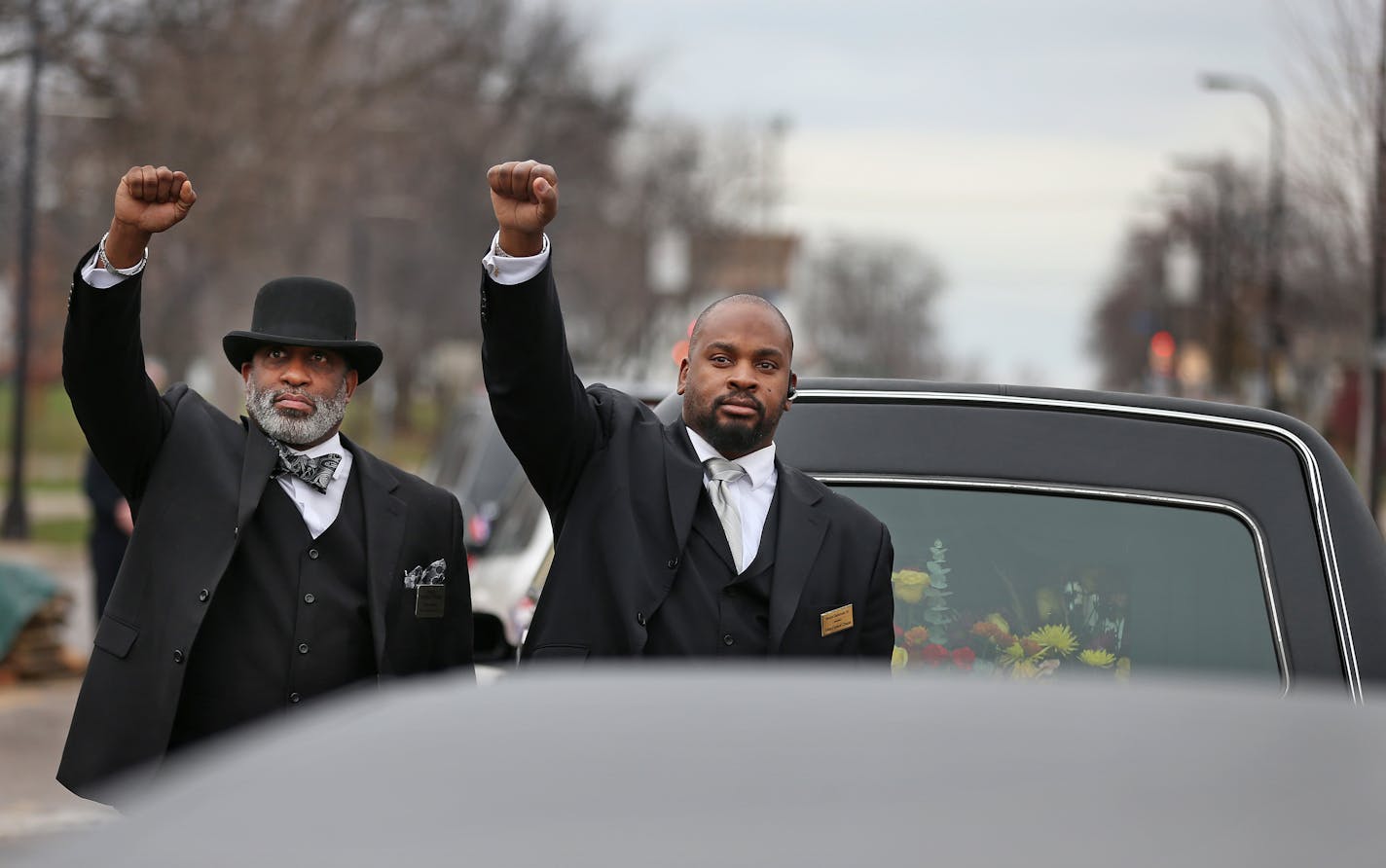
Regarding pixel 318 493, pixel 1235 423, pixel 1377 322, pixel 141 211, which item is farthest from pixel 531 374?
pixel 1377 322

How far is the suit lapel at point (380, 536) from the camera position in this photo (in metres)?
4.24

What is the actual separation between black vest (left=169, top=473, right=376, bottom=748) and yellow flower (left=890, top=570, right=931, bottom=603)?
1.07m

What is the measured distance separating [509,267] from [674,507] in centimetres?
54

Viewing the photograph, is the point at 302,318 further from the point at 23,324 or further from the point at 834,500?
the point at 23,324

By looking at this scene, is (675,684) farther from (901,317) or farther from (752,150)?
(901,317)

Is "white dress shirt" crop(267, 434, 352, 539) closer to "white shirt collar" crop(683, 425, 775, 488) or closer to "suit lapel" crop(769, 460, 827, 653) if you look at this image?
"white shirt collar" crop(683, 425, 775, 488)

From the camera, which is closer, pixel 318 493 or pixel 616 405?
pixel 616 405

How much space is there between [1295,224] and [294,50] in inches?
961

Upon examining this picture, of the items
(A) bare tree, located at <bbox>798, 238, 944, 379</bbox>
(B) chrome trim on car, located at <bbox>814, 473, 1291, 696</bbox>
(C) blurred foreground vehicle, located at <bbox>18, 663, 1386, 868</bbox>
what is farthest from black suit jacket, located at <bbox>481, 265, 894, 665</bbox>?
(A) bare tree, located at <bbox>798, 238, 944, 379</bbox>

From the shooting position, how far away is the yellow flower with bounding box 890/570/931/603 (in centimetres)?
430

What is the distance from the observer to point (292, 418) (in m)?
4.36

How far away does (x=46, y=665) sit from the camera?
44.4 ft

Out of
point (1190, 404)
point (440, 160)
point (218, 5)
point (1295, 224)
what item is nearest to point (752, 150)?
point (440, 160)

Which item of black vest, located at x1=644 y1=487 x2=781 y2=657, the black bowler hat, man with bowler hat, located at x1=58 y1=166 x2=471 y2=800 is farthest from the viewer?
the black bowler hat
